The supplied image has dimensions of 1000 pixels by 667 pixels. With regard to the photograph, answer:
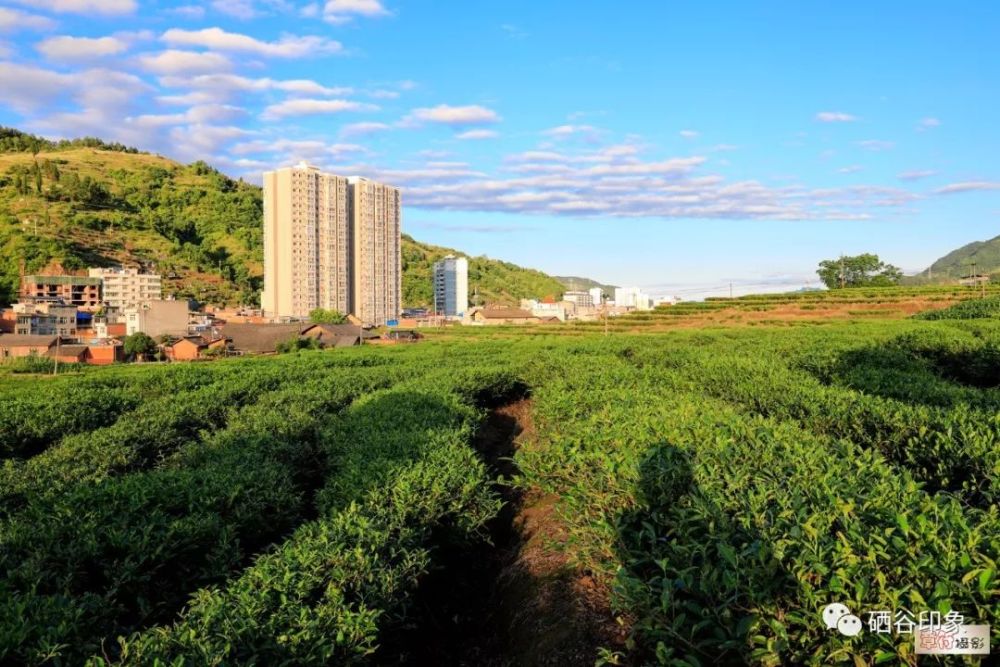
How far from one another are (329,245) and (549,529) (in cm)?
9201

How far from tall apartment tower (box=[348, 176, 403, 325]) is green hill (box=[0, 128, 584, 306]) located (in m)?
18.7

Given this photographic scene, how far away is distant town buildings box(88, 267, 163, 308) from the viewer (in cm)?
7850

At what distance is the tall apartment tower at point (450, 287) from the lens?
121m

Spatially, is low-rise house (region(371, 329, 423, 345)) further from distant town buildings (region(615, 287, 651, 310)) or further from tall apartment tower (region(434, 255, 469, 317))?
distant town buildings (region(615, 287, 651, 310))

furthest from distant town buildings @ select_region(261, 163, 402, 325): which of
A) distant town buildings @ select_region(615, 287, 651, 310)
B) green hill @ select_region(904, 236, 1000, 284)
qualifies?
green hill @ select_region(904, 236, 1000, 284)

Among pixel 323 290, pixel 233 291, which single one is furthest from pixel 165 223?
pixel 323 290

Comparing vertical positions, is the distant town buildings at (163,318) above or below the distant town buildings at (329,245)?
below

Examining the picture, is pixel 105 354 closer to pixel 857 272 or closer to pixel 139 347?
pixel 139 347

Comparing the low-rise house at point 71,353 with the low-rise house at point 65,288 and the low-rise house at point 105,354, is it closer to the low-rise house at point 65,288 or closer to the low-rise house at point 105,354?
the low-rise house at point 105,354

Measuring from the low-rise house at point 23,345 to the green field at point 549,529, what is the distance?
39924 mm

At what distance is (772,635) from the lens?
8.54ft

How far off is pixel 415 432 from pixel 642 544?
437 centimetres

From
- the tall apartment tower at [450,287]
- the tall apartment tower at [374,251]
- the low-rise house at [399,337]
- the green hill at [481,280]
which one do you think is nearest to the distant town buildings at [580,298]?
the green hill at [481,280]

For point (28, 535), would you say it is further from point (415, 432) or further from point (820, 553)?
point (820, 553)
